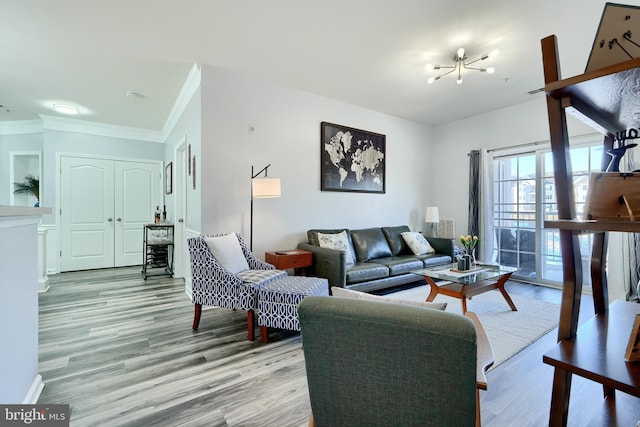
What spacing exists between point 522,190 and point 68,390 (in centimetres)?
589

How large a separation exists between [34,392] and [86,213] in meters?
4.73

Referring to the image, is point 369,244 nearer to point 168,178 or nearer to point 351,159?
point 351,159

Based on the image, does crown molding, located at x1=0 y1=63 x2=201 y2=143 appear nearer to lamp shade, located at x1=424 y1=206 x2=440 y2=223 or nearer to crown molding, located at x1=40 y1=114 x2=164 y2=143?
crown molding, located at x1=40 y1=114 x2=164 y2=143

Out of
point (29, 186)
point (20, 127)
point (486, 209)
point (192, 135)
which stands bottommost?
point (486, 209)

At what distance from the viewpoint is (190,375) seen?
2002 mm

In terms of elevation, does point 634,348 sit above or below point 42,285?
above

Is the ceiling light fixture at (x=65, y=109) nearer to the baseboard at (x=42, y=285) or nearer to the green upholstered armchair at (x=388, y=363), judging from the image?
the baseboard at (x=42, y=285)

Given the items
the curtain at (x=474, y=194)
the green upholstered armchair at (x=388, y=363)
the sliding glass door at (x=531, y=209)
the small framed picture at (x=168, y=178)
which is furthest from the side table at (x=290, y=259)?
the sliding glass door at (x=531, y=209)

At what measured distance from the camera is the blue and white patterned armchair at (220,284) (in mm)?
2533

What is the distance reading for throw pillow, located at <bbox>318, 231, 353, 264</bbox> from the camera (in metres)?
3.85

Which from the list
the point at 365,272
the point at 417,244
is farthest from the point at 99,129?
the point at 417,244

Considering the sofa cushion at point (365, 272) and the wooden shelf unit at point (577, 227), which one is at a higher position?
the wooden shelf unit at point (577, 227)

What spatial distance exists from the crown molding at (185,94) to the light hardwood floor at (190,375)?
272 cm

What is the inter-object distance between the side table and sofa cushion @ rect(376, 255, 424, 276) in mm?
1037
